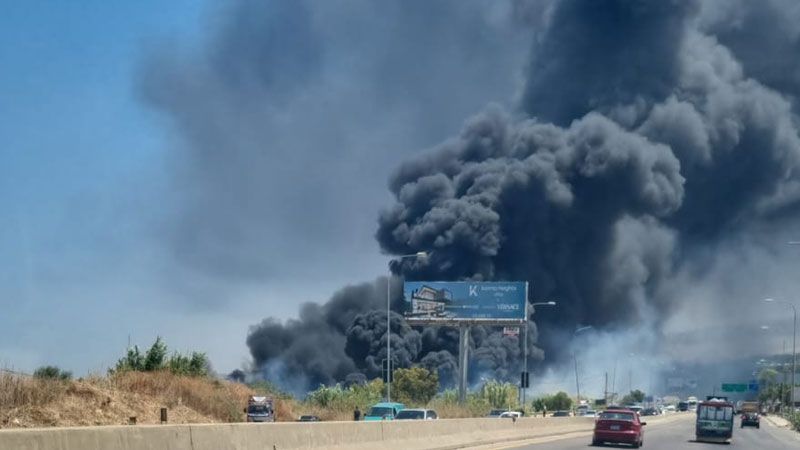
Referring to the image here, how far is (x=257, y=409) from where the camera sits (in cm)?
4084

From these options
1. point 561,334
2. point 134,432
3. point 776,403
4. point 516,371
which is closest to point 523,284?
point 516,371

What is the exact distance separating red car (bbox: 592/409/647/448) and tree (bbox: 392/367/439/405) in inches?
1805

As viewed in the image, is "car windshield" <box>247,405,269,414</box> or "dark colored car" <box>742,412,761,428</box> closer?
"car windshield" <box>247,405,269,414</box>

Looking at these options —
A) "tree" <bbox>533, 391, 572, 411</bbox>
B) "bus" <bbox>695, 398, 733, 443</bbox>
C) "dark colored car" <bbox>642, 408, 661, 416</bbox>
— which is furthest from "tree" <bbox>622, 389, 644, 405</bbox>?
"bus" <bbox>695, 398, 733, 443</bbox>

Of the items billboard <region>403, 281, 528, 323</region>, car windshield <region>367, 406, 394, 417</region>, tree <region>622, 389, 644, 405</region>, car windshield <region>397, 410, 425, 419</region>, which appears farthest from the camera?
tree <region>622, 389, 644, 405</region>

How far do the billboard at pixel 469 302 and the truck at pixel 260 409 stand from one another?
1596 inches

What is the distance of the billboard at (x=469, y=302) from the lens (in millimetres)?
81625

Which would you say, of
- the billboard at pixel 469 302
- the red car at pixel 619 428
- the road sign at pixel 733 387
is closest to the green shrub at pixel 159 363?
the red car at pixel 619 428

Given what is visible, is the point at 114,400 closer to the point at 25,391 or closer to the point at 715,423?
the point at 25,391

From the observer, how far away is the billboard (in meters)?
81.6

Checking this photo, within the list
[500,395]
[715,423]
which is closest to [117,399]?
[715,423]

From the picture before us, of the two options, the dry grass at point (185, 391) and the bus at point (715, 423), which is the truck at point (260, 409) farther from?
the bus at point (715, 423)

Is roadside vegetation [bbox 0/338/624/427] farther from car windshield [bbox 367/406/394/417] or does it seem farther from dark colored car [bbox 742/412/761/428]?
dark colored car [bbox 742/412/761/428]

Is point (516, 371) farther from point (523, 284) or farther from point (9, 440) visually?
point (9, 440)
